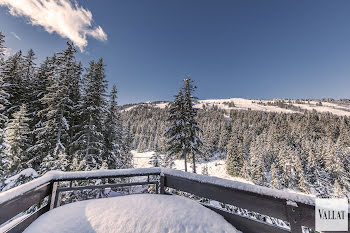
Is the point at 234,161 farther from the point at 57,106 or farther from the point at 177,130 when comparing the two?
the point at 57,106

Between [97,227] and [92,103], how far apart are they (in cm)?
1435

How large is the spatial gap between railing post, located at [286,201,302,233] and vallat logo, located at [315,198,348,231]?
16 cm

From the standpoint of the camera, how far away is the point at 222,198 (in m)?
2.29

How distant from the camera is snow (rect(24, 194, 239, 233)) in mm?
1915

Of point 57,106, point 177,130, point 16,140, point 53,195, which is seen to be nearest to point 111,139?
point 57,106

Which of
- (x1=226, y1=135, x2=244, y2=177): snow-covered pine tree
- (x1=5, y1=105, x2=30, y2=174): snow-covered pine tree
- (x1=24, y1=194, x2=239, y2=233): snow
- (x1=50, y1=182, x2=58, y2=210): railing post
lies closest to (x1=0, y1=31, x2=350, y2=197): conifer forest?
(x1=5, y1=105, x2=30, y2=174): snow-covered pine tree

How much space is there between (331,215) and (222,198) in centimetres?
119

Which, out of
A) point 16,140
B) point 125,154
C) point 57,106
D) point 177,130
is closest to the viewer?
point 57,106

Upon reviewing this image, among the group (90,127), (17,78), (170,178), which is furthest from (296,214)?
(17,78)

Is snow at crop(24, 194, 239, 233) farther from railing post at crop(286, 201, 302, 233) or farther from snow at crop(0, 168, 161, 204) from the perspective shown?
railing post at crop(286, 201, 302, 233)

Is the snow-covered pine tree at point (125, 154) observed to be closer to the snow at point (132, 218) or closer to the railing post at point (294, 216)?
the snow at point (132, 218)

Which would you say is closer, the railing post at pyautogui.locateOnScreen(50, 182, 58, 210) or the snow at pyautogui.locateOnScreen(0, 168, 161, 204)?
the snow at pyautogui.locateOnScreen(0, 168, 161, 204)

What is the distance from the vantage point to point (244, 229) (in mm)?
2137

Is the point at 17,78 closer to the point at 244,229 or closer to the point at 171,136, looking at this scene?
the point at 171,136
